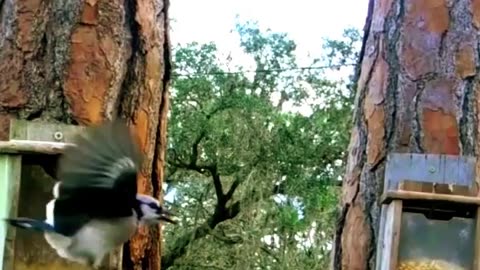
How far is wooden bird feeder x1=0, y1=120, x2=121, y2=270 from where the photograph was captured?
1632 mm

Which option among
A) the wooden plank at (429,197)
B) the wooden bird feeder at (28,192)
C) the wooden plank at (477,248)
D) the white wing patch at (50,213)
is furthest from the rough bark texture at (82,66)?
the wooden plank at (477,248)

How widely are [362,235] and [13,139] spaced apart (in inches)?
30.8

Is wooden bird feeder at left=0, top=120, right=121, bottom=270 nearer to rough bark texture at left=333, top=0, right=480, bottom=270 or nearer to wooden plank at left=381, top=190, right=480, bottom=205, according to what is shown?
wooden plank at left=381, top=190, right=480, bottom=205

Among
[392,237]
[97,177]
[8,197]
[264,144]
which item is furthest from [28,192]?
[264,144]

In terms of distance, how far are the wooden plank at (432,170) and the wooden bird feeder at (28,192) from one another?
1.84 feet

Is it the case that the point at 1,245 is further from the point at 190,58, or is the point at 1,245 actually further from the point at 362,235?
the point at 190,58

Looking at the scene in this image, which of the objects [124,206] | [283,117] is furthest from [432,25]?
[283,117]

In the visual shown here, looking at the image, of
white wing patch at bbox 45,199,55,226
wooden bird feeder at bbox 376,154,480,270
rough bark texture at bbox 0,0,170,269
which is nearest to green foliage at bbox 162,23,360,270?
rough bark texture at bbox 0,0,170,269

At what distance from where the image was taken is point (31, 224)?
1.59m

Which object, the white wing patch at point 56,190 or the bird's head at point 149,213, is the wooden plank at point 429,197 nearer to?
the bird's head at point 149,213

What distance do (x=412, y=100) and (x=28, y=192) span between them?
85cm

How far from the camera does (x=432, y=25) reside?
2.09 metres

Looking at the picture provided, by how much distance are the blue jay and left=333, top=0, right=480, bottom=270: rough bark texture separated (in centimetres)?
63

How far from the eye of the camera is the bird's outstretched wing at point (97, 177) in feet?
4.68
